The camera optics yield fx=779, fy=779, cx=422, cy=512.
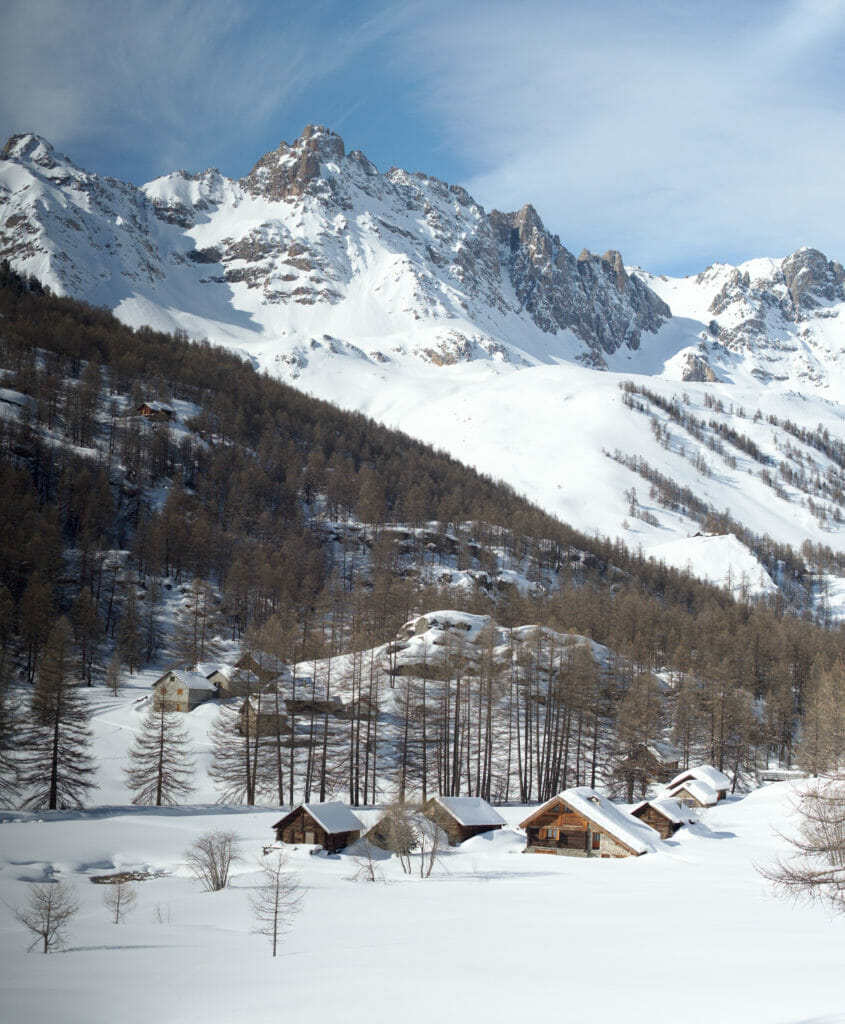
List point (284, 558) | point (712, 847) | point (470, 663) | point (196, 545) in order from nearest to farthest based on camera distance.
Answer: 1. point (712, 847)
2. point (470, 663)
3. point (196, 545)
4. point (284, 558)

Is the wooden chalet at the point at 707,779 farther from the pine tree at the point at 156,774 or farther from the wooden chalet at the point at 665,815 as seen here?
the pine tree at the point at 156,774

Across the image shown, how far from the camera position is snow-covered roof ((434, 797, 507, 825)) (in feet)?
163

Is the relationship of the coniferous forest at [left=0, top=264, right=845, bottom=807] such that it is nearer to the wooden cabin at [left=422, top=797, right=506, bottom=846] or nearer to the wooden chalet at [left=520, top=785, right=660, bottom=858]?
the wooden cabin at [left=422, top=797, right=506, bottom=846]

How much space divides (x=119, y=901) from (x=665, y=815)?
41.0 m

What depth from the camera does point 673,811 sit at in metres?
56.0

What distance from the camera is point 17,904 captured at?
18.5 m

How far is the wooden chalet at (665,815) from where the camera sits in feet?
182

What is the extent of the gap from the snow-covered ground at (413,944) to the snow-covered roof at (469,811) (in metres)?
4.69

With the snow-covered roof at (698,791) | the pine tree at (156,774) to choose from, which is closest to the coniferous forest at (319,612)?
the pine tree at (156,774)

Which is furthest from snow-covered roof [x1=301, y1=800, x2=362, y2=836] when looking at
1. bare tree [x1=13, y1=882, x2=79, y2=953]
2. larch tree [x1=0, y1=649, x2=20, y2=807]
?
bare tree [x1=13, y1=882, x2=79, y2=953]

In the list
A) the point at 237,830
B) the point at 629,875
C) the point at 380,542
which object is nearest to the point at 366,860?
the point at 237,830

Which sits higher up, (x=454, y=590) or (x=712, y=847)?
(x=454, y=590)

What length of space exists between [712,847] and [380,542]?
92.2 metres

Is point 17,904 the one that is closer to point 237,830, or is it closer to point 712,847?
point 237,830
